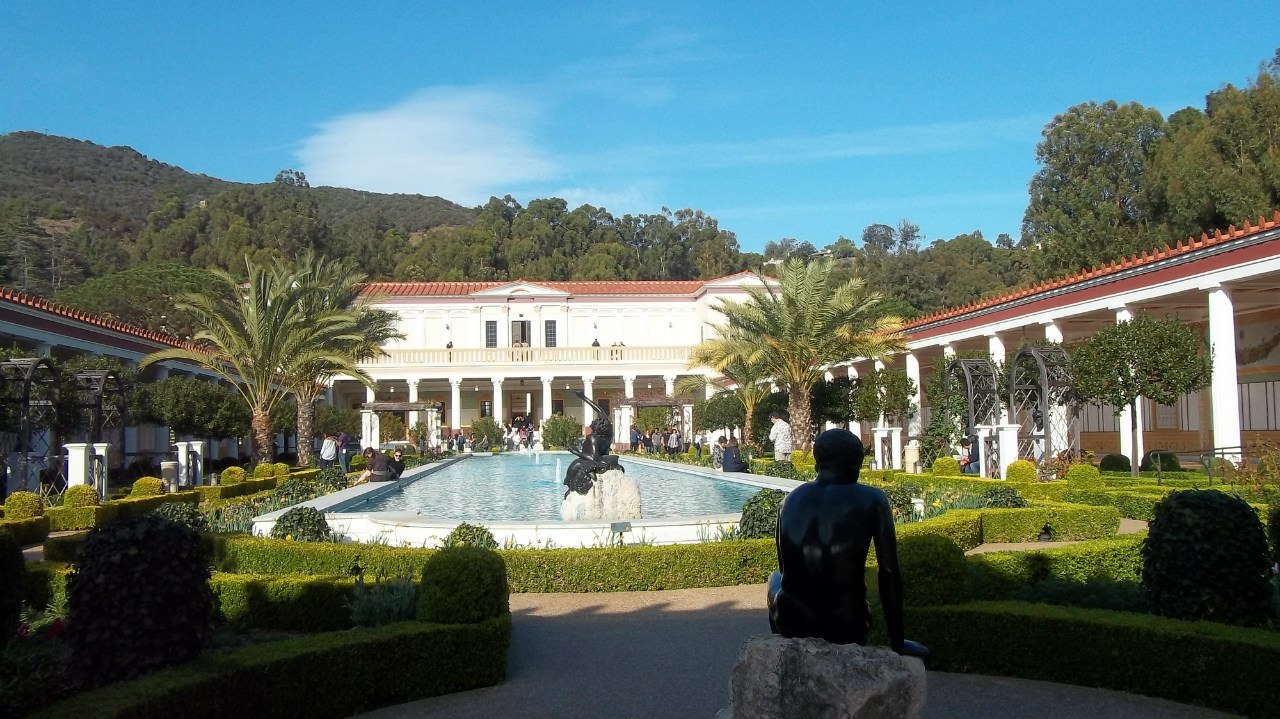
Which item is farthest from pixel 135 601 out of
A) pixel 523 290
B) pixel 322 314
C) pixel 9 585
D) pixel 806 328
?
pixel 523 290

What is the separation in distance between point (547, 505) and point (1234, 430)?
33.6 feet

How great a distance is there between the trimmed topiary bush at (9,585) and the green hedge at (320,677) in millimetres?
1545

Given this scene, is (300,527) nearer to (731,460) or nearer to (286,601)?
(286,601)

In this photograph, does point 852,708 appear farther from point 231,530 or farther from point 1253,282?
point 1253,282

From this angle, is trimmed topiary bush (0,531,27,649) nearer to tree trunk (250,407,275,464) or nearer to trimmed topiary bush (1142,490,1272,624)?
trimmed topiary bush (1142,490,1272,624)

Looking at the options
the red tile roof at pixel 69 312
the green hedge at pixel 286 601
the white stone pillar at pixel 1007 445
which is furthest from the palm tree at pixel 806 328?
the green hedge at pixel 286 601

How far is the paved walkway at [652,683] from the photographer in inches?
194

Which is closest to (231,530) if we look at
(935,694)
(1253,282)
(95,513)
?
(95,513)

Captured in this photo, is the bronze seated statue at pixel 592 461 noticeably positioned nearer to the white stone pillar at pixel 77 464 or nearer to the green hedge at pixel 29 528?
the green hedge at pixel 29 528

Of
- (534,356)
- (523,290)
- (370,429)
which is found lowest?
(370,429)

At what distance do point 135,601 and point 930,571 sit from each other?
417 centimetres

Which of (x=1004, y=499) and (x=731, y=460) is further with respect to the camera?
(x=731, y=460)

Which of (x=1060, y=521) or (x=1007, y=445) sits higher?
(x=1007, y=445)

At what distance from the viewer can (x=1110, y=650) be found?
5.21 metres
